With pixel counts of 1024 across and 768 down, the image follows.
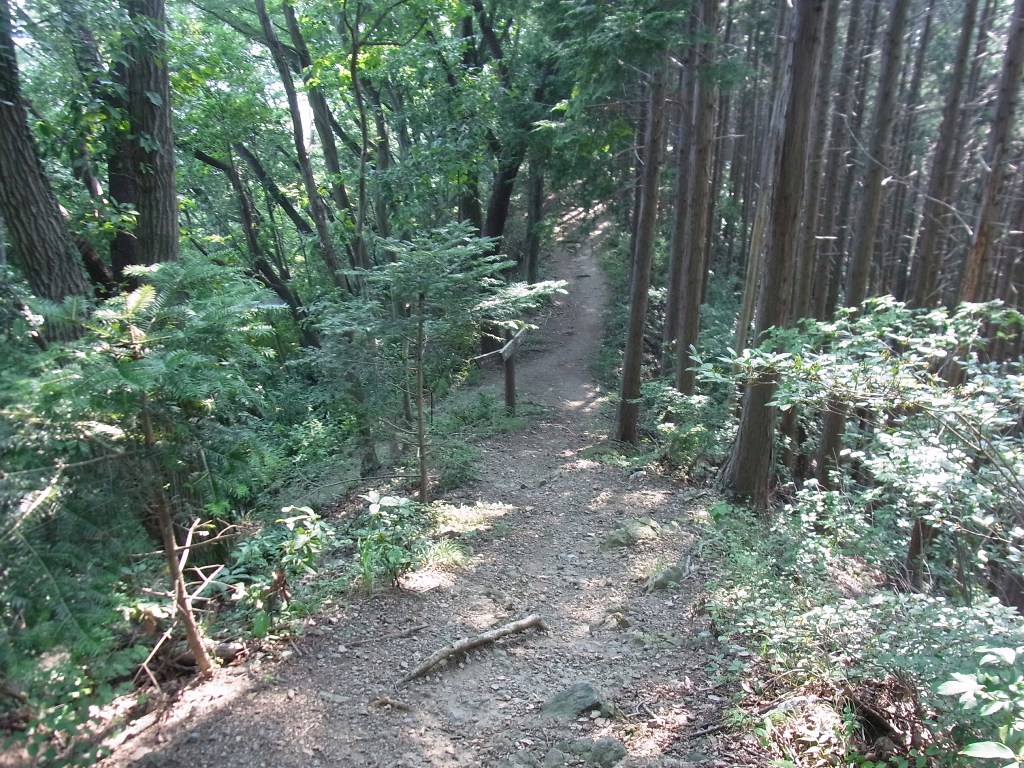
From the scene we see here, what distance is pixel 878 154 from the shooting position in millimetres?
11219

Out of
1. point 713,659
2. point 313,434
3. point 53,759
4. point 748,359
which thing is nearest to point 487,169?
point 313,434

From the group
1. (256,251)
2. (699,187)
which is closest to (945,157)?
(699,187)

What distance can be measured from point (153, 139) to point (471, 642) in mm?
5475

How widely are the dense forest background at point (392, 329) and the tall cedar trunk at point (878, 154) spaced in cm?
6

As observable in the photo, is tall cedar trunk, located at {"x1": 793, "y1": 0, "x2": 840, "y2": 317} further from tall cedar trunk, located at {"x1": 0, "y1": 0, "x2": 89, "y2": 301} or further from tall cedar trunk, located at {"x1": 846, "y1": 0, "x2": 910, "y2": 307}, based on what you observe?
tall cedar trunk, located at {"x1": 0, "y1": 0, "x2": 89, "y2": 301}

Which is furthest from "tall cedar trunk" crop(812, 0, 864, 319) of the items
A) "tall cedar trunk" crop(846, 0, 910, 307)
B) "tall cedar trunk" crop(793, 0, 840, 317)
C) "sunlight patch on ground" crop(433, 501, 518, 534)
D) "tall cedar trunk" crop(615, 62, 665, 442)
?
"sunlight patch on ground" crop(433, 501, 518, 534)

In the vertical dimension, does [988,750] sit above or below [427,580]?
above

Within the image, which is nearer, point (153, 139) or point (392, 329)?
point (153, 139)

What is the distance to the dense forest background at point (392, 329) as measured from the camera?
3.11 meters

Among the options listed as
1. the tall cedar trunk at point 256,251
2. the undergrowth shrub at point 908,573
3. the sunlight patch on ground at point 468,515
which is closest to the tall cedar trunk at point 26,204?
the sunlight patch on ground at point 468,515

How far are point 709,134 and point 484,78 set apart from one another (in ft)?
17.9

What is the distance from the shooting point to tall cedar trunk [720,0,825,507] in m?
7.45

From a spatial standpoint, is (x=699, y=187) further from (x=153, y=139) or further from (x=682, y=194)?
(x=153, y=139)

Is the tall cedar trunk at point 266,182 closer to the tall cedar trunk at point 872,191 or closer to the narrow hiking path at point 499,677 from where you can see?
the narrow hiking path at point 499,677
